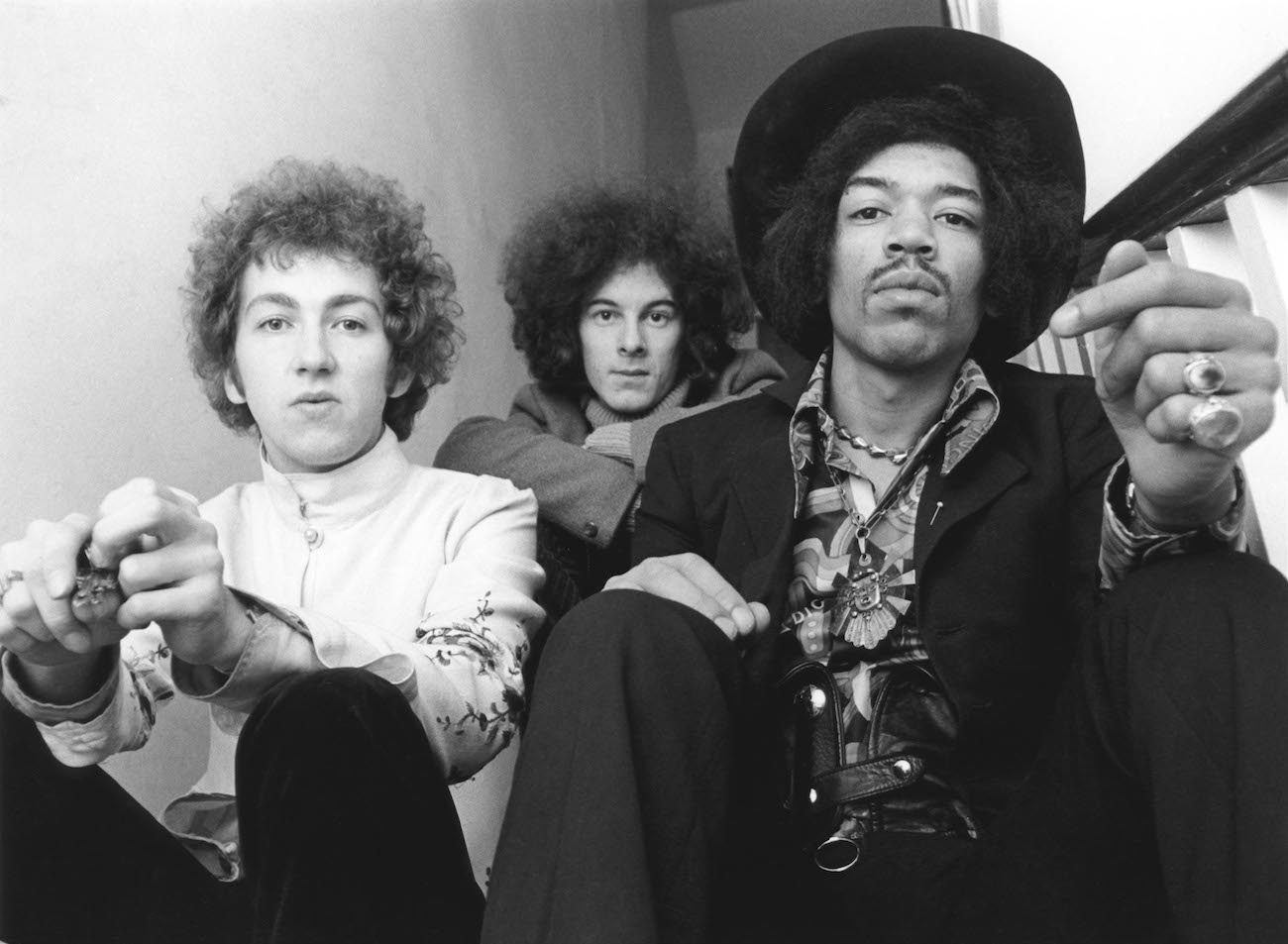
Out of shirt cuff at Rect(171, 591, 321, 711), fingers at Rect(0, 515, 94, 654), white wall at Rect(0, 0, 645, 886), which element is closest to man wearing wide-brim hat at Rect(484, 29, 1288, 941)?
shirt cuff at Rect(171, 591, 321, 711)

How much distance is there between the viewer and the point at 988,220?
137 cm

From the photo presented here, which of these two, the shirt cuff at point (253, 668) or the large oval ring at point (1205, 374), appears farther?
the shirt cuff at point (253, 668)

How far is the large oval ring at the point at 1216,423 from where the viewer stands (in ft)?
2.46

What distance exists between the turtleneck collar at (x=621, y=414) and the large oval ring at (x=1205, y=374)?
1042mm

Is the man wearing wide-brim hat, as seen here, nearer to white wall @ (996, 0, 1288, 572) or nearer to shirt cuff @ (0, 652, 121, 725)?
white wall @ (996, 0, 1288, 572)

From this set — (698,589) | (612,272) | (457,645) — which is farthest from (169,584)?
(612,272)

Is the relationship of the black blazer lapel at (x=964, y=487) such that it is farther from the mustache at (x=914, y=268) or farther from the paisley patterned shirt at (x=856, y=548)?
the mustache at (x=914, y=268)

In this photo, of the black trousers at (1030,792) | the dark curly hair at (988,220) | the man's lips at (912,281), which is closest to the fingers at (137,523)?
the black trousers at (1030,792)

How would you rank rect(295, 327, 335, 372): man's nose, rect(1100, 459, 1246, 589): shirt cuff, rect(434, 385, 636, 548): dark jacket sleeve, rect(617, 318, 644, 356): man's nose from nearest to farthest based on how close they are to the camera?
rect(1100, 459, 1246, 589): shirt cuff → rect(295, 327, 335, 372): man's nose → rect(434, 385, 636, 548): dark jacket sleeve → rect(617, 318, 644, 356): man's nose

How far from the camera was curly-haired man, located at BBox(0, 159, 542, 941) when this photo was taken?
819 millimetres

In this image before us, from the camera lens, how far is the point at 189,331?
1.39 metres

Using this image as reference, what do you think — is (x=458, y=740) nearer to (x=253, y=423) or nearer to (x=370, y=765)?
(x=370, y=765)

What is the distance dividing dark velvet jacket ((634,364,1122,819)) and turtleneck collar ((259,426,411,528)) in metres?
0.29

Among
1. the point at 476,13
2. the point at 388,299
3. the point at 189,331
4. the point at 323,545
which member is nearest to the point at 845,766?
the point at 323,545
